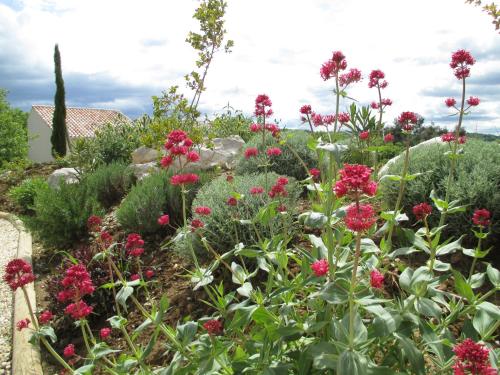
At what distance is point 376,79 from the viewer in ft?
9.96

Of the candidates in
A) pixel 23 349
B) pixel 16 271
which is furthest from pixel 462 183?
pixel 23 349

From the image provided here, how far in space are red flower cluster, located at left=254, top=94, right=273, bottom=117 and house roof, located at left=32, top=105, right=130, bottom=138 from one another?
101ft

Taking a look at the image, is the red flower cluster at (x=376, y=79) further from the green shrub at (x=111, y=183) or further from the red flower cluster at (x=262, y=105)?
the green shrub at (x=111, y=183)

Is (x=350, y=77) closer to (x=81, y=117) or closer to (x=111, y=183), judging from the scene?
(x=111, y=183)

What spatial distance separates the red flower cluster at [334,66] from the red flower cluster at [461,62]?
80cm

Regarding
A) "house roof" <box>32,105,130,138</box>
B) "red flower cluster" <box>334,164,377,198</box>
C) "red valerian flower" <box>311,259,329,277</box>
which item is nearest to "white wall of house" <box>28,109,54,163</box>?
"house roof" <box>32,105,130,138</box>

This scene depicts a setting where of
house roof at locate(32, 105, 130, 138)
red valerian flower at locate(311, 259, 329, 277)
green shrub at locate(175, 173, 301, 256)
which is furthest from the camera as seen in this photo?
house roof at locate(32, 105, 130, 138)

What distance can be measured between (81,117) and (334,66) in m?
34.8

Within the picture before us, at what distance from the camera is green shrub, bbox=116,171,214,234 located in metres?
6.16

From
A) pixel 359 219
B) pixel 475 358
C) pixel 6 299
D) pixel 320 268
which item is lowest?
pixel 6 299

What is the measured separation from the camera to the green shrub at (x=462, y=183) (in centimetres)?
406

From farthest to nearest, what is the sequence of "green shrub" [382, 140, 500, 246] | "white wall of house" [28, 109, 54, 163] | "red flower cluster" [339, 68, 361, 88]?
1. "white wall of house" [28, 109, 54, 163]
2. "green shrub" [382, 140, 500, 246]
3. "red flower cluster" [339, 68, 361, 88]

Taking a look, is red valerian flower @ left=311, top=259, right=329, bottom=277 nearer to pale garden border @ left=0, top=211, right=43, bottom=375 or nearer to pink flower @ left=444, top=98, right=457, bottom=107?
pink flower @ left=444, top=98, right=457, bottom=107

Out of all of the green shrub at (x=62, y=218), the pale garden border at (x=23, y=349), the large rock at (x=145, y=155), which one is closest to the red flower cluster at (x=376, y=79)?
the pale garden border at (x=23, y=349)
